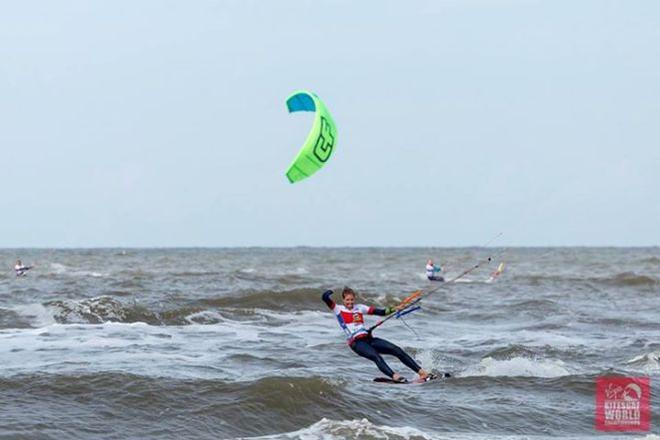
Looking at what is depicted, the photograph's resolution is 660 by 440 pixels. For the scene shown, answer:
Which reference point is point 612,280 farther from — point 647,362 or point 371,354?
point 371,354

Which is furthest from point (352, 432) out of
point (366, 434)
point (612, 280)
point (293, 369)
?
point (612, 280)

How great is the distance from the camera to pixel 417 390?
51.7ft

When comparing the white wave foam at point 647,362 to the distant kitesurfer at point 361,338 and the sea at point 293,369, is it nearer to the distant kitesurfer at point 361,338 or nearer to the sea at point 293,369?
the sea at point 293,369

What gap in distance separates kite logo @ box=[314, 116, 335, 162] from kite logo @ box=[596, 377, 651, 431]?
568cm

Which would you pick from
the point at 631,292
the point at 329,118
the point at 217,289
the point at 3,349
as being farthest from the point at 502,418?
the point at 631,292

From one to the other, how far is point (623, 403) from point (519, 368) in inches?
109

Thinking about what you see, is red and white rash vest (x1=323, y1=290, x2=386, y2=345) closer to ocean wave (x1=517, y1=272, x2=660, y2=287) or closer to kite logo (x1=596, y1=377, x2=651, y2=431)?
kite logo (x1=596, y1=377, x2=651, y2=431)

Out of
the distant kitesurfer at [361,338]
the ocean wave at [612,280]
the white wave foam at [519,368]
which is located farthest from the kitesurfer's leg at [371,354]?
the ocean wave at [612,280]

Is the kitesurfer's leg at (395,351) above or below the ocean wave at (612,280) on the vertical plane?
below

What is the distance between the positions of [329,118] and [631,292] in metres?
27.8

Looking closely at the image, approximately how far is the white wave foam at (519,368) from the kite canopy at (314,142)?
16.2 ft

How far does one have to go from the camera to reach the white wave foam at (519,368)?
1739 cm

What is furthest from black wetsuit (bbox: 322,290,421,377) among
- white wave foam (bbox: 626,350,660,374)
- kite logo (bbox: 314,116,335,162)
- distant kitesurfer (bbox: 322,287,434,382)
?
white wave foam (bbox: 626,350,660,374)

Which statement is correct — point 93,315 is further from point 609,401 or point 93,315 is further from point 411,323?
point 609,401
